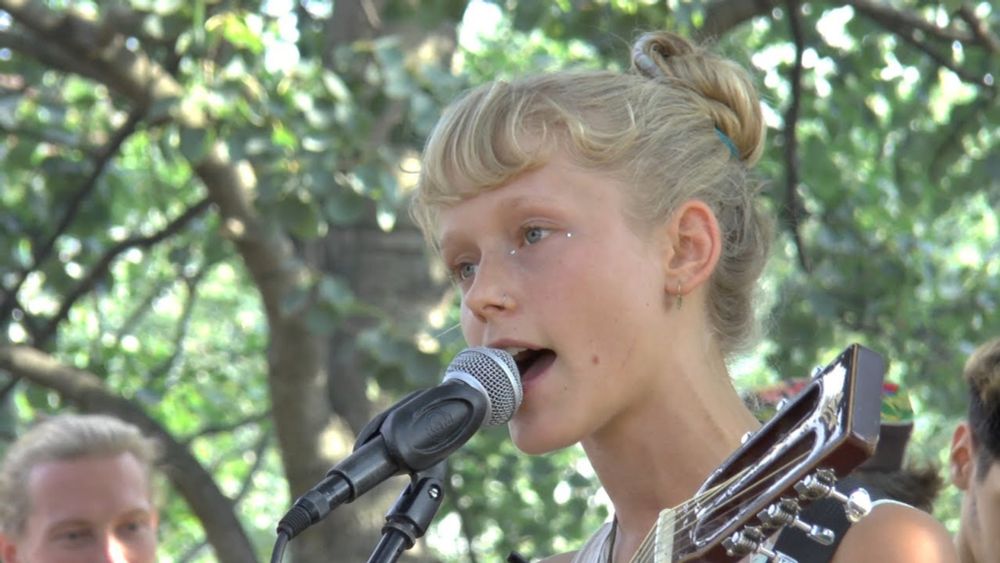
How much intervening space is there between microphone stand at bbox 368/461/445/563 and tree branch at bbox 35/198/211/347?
5089 mm

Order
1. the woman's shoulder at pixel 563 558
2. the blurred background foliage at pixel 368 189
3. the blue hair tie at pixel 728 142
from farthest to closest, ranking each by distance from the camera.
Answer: the blurred background foliage at pixel 368 189 < the woman's shoulder at pixel 563 558 < the blue hair tie at pixel 728 142

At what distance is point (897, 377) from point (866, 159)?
3.95 feet

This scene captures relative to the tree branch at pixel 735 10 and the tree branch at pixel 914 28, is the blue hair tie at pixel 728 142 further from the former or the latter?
the tree branch at pixel 914 28

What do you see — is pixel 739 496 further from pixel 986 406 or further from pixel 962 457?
pixel 962 457

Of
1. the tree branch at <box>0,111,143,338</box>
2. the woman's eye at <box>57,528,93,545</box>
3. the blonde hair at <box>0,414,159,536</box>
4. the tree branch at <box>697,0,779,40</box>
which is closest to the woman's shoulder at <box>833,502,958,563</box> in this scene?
the woman's eye at <box>57,528,93,545</box>

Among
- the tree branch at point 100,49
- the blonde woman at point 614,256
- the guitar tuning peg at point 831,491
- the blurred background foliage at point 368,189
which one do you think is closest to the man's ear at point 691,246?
the blonde woman at point 614,256

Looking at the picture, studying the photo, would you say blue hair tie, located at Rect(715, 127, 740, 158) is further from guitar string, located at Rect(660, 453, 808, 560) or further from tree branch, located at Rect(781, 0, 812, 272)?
tree branch, located at Rect(781, 0, 812, 272)

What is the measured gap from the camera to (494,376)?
2.12 meters

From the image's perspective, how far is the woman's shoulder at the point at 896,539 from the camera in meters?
1.96

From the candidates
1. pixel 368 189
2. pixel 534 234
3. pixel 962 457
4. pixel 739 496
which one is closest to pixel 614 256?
pixel 534 234

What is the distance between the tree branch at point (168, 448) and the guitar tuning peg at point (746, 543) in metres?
4.65

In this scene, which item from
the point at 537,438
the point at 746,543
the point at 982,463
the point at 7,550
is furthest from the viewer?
the point at 7,550

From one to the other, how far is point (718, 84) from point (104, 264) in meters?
5.13

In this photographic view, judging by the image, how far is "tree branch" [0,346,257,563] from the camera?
20.6ft
